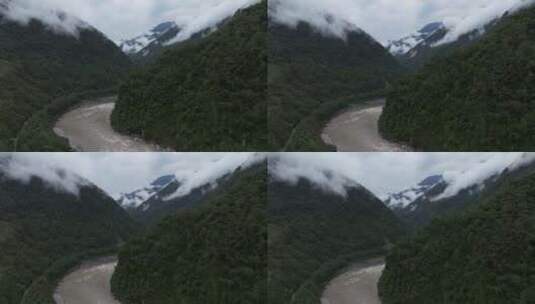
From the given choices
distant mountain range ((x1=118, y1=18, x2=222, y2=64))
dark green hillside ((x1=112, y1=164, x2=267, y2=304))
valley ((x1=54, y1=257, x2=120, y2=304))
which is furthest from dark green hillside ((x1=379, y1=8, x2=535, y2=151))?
valley ((x1=54, y1=257, x2=120, y2=304))

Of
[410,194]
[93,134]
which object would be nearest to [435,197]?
[410,194]

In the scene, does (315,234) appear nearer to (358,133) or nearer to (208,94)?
(358,133)

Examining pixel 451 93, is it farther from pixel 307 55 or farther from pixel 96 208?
pixel 96 208

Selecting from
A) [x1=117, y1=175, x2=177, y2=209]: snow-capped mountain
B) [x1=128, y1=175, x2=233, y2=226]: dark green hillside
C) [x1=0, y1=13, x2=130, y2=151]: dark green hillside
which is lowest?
[x1=128, y1=175, x2=233, y2=226]: dark green hillside

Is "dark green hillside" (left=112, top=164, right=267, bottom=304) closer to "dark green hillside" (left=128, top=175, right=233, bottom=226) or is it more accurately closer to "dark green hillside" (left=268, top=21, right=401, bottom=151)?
"dark green hillside" (left=128, top=175, right=233, bottom=226)

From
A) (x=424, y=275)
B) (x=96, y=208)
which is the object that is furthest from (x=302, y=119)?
(x=96, y=208)

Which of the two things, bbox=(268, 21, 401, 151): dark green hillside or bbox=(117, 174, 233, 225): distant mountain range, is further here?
bbox=(117, 174, 233, 225): distant mountain range
